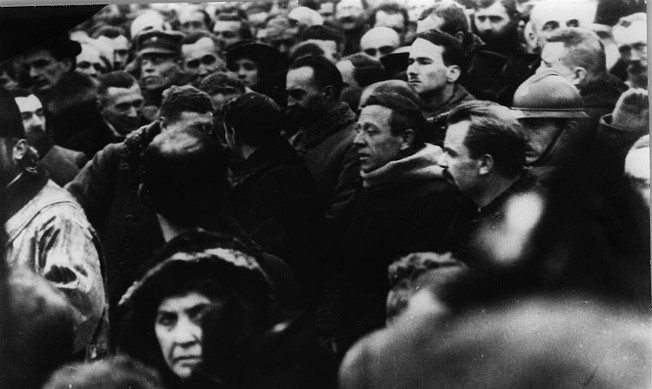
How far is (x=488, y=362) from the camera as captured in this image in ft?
10.4

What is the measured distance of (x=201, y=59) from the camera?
3.29m

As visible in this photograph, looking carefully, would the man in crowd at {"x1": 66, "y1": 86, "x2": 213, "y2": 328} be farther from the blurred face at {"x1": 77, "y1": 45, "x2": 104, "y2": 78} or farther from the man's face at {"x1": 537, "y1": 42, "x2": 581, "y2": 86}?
the man's face at {"x1": 537, "y1": 42, "x2": 581, "y2": 86}

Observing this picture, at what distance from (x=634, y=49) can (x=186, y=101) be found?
2.09 metres

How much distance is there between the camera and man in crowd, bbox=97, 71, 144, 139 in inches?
129

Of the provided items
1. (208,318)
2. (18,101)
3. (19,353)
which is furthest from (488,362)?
(18,101)

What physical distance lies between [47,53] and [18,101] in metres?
0.26

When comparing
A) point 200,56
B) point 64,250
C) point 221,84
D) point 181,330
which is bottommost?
point 181,330

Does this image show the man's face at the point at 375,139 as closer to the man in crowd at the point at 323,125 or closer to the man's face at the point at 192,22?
the man in crowd at the point at 323,125

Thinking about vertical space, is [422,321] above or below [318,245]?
below

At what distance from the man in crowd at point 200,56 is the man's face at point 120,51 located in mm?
268

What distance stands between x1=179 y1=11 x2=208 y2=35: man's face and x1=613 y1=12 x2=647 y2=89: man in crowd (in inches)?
75.2

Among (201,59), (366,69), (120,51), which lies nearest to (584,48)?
(366,69)

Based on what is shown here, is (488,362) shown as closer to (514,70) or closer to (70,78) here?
(514,70)

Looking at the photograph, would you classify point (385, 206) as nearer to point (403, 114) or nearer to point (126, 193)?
point (403, 114)
